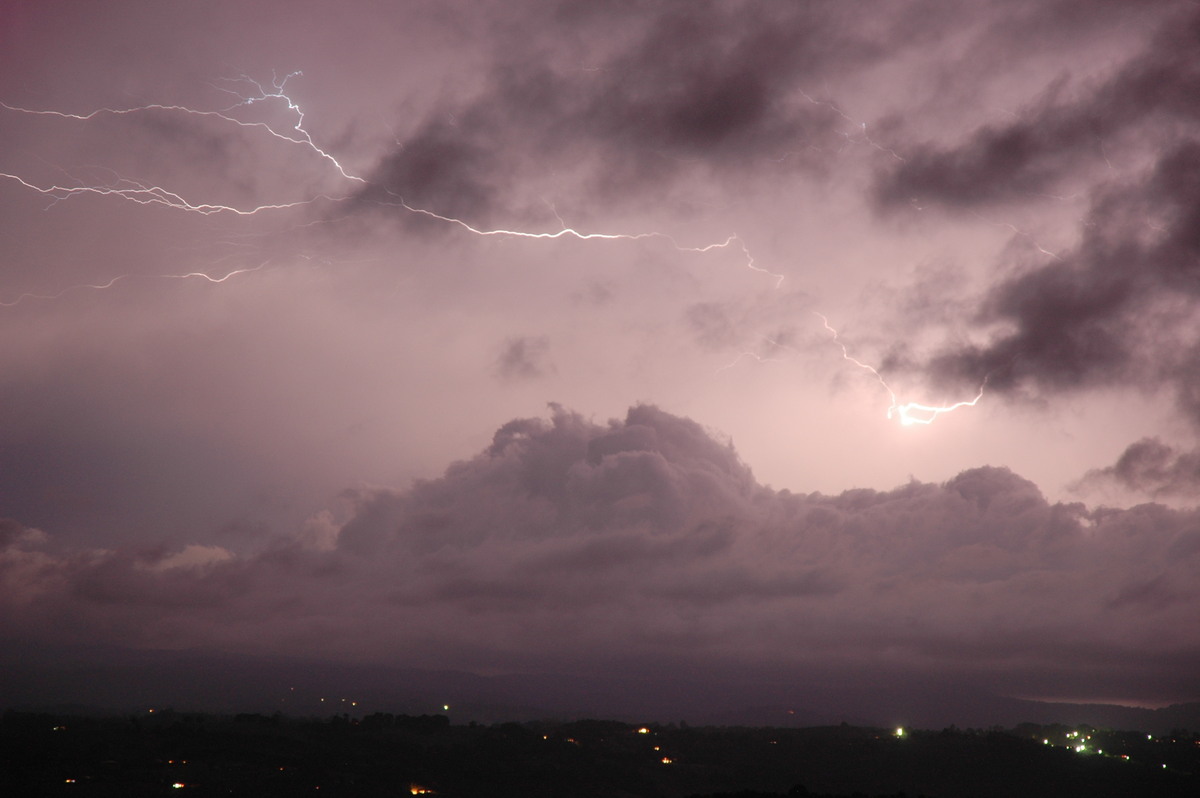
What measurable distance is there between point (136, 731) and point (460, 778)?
49395mm

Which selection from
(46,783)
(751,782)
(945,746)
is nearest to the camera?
(46,783)

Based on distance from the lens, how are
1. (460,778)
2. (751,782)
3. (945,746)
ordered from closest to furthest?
(460,778) → (751,782) → (945,746)

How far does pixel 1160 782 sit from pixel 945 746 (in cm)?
4059

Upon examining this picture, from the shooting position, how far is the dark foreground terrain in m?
118

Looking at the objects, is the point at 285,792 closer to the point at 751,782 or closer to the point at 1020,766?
the point at 751,782

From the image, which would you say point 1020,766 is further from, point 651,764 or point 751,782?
point 651,764

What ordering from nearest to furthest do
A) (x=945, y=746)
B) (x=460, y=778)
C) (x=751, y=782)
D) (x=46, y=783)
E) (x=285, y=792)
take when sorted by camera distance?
(x=46, y=783) < (x=285, y=792) < (x=460, y=778) < (x=751, y=782) < (x=945, y=746)

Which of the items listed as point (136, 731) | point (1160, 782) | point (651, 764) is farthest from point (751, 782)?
point (136, 731)

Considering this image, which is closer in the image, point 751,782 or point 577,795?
point 577,795

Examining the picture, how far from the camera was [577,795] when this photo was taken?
432ft

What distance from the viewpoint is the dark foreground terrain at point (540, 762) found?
386ft

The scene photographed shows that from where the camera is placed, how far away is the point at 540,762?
150 meters

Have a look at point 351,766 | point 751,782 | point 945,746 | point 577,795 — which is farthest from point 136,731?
point 945,746

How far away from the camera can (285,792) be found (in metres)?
114
